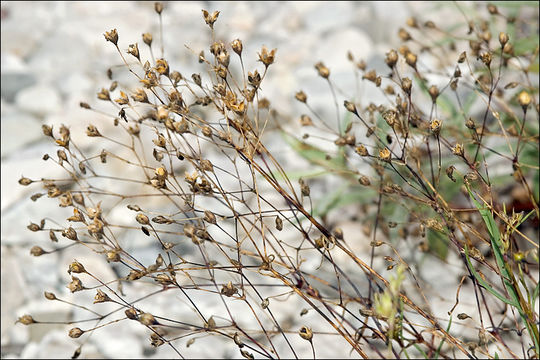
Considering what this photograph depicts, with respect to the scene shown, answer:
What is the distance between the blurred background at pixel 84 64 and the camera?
1699 millimetres

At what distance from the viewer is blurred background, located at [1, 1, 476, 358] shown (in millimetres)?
1699

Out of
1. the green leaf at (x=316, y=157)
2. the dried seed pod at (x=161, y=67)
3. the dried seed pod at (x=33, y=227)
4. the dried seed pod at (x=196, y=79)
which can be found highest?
the green leaf at (x=316, y=157)

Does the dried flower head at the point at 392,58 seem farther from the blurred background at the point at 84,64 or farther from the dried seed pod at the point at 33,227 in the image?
the blurred background at the point at 84,64

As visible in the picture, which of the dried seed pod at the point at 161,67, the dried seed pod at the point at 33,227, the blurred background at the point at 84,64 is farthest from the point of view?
the blurred background at the point at 84,64

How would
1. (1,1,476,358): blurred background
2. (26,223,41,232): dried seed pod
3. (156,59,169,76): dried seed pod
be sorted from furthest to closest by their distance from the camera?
(1,1,476,358): blurred background → (26,223,41,232): dried seed pod → (156,59,169,76): dried seed pod

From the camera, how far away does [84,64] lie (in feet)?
9.61

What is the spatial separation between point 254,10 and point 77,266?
2664mm

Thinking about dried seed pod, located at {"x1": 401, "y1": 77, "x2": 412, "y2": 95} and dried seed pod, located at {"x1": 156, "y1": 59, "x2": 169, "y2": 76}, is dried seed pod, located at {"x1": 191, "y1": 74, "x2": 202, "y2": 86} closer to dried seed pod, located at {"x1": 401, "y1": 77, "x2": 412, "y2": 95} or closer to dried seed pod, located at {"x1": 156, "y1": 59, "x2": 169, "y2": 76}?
dried seed pod, located at {"x1": 156, "y1": 59, "x2": 169, "y2": 76}

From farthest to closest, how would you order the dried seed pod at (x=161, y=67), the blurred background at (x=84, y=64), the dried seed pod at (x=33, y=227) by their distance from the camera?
the blurred background at (x=84, y=64), the dried seed pod at (x=33, y=227), the dried seed pod at (x=161, y=67)

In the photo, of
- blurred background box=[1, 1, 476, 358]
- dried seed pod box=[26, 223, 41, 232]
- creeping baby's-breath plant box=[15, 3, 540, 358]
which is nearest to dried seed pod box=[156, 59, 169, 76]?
creeping baby's-breath plant box=[15, 3, 540, 358]

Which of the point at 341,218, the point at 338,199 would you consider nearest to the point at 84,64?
the point at 341,218

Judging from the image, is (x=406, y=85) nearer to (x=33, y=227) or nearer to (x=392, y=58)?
Answer: (x=392, y=58)

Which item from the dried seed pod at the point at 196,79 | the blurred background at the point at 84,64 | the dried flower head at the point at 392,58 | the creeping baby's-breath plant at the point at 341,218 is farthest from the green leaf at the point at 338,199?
the dried seed pod at the point at 196,79

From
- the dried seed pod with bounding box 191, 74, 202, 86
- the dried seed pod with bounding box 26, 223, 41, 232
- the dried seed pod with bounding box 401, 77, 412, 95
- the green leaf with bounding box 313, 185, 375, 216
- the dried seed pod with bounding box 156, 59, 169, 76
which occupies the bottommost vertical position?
the dried seed pod with bounding box 26, 223, 41, 232
